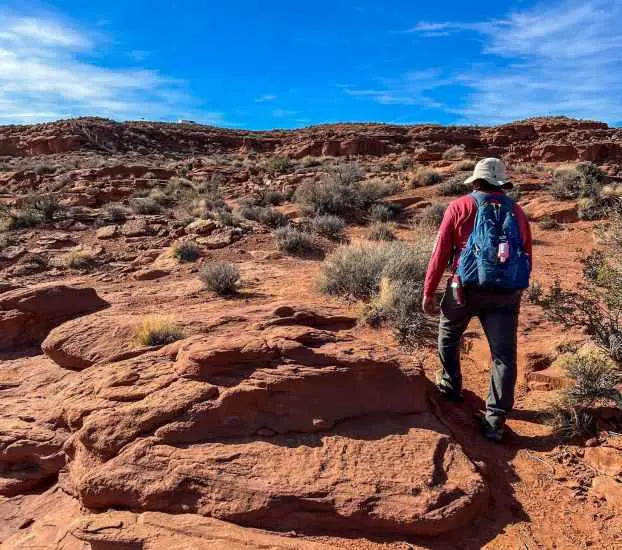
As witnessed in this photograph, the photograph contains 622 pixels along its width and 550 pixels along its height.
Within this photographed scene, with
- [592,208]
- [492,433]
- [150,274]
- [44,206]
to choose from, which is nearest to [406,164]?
[592,208]

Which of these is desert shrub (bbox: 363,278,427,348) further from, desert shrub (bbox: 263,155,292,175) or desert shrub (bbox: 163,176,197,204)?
desert shrub (bbox: 263,155,292,175)

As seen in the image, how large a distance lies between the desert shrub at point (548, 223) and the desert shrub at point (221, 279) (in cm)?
773

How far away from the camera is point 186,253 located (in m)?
8.27

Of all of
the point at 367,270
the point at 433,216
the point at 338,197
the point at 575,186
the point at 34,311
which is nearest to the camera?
the point at 34,311

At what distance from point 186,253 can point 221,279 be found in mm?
2236

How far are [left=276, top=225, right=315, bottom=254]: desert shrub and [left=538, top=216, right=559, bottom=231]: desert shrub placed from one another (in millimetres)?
5675

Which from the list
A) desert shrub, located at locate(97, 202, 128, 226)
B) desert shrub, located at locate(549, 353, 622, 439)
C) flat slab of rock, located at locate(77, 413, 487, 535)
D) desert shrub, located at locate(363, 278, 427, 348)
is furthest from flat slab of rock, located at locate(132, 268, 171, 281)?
desert shrub, located at locate(549, 353, 622, 439)

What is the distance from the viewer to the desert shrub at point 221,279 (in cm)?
637

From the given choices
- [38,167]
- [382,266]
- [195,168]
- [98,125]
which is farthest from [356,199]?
[98,125]

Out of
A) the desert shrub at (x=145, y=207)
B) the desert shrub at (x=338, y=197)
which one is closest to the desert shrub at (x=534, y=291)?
the desert shrub at (x=338, y=197)

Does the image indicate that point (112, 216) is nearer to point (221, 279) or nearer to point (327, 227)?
point (327, 227)

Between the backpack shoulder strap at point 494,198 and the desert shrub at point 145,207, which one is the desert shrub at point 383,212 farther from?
the backpack shoulder strap at point 494,198

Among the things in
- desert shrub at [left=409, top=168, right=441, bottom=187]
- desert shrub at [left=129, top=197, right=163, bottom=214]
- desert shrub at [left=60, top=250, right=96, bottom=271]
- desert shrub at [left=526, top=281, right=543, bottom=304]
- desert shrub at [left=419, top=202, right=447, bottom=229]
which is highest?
desert shrub at [left=409, top=168, right=441, bottom=187]

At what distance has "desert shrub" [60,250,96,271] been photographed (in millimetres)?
8508
